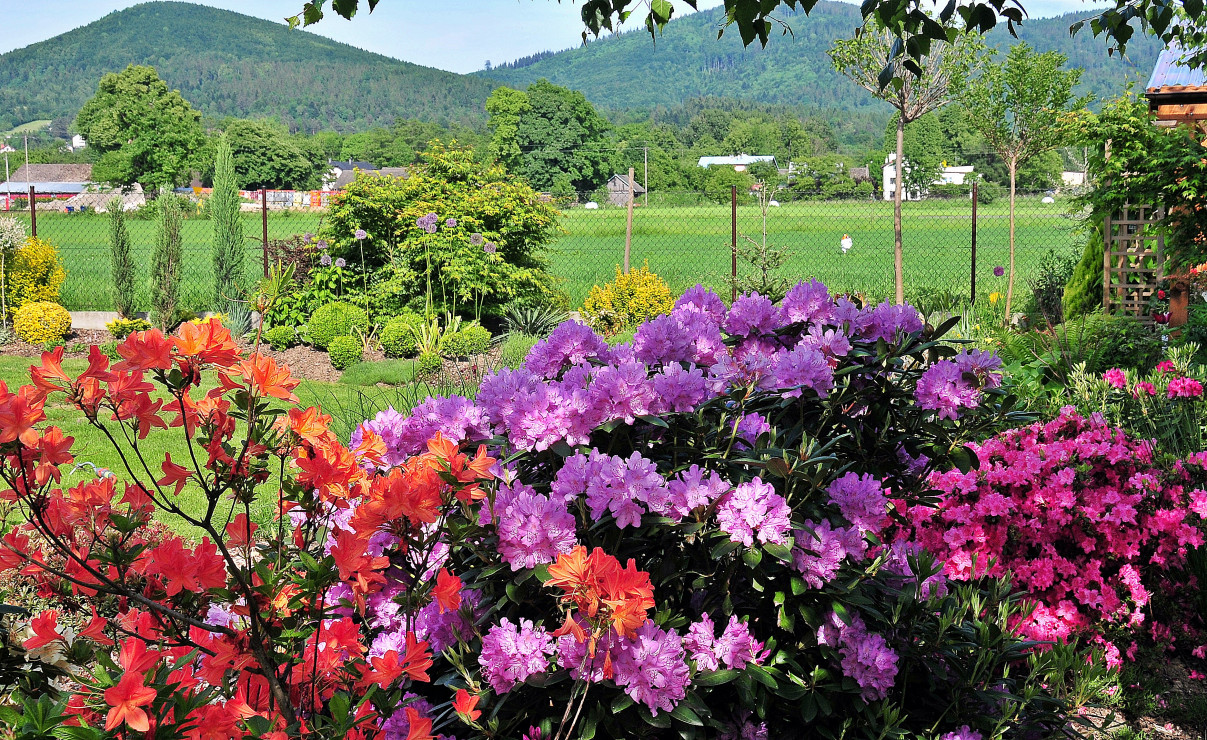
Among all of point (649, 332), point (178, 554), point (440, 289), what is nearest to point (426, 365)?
point (440, 289)

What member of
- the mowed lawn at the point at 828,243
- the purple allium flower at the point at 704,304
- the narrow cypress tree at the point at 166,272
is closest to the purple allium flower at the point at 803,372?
the purple allium flower at the point at 704,304

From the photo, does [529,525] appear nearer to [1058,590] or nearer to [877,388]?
[877,388]

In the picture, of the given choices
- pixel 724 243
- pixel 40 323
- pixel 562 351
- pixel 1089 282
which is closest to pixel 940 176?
pixel 724 243

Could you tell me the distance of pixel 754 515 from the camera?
1.50 metres

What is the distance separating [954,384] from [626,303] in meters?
8.25

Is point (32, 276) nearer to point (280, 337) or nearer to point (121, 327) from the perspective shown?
point (121, 327)

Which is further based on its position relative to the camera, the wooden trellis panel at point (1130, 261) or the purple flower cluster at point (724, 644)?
the wooden trellis panel at point (1130, 261)

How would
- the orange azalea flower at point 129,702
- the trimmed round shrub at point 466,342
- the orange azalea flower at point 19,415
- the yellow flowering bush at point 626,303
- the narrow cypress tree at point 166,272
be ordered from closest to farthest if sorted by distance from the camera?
1. the orange azalea flower at point 129,702
2. the orange azalea flower at point 19,415
3. the trimmed round shrub at point 466,342
4. the yellow flowering bush at point 626,303
5. the narrow cypress tree at point 166,272

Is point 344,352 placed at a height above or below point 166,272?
below

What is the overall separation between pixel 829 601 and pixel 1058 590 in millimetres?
1561

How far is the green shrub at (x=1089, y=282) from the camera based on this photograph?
7810mm

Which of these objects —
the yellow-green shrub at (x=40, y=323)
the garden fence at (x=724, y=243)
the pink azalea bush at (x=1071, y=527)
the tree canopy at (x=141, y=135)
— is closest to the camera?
the pink azalea bush at (x=1071, y=527)

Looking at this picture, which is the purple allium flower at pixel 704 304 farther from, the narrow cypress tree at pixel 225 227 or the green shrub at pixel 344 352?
the narrow cypress tree at pixel 225 227

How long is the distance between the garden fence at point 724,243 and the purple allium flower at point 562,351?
9.19 metres
